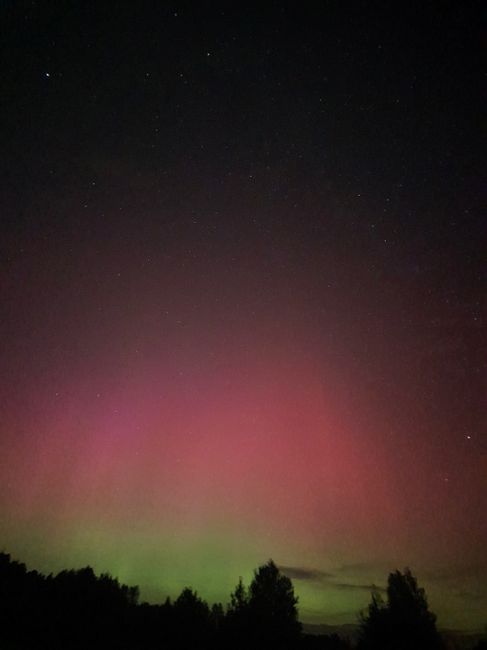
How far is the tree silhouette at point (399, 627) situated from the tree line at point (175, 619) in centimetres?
8

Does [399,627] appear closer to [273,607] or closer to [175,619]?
[273,607]

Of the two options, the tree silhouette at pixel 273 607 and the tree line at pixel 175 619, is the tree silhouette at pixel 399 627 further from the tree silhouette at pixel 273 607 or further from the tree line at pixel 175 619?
the tree silhouette at pixel 273 607

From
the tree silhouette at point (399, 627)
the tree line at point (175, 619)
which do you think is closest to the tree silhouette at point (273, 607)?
the tree line at point (175, 619)

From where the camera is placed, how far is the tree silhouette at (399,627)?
36.3m

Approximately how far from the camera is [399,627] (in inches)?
1486

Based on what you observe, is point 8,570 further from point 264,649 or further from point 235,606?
point 264,649

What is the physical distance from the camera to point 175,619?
44781 millimetres

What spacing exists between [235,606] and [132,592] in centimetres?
4590

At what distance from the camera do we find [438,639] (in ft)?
125

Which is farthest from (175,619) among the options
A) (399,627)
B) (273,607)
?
(399,627)

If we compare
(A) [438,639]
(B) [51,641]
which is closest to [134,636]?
(B) [51,641]

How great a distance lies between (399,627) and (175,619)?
22.4 m

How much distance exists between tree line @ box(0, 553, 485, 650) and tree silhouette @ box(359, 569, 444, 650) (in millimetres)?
77

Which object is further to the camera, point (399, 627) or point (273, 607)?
point (273, 607)
